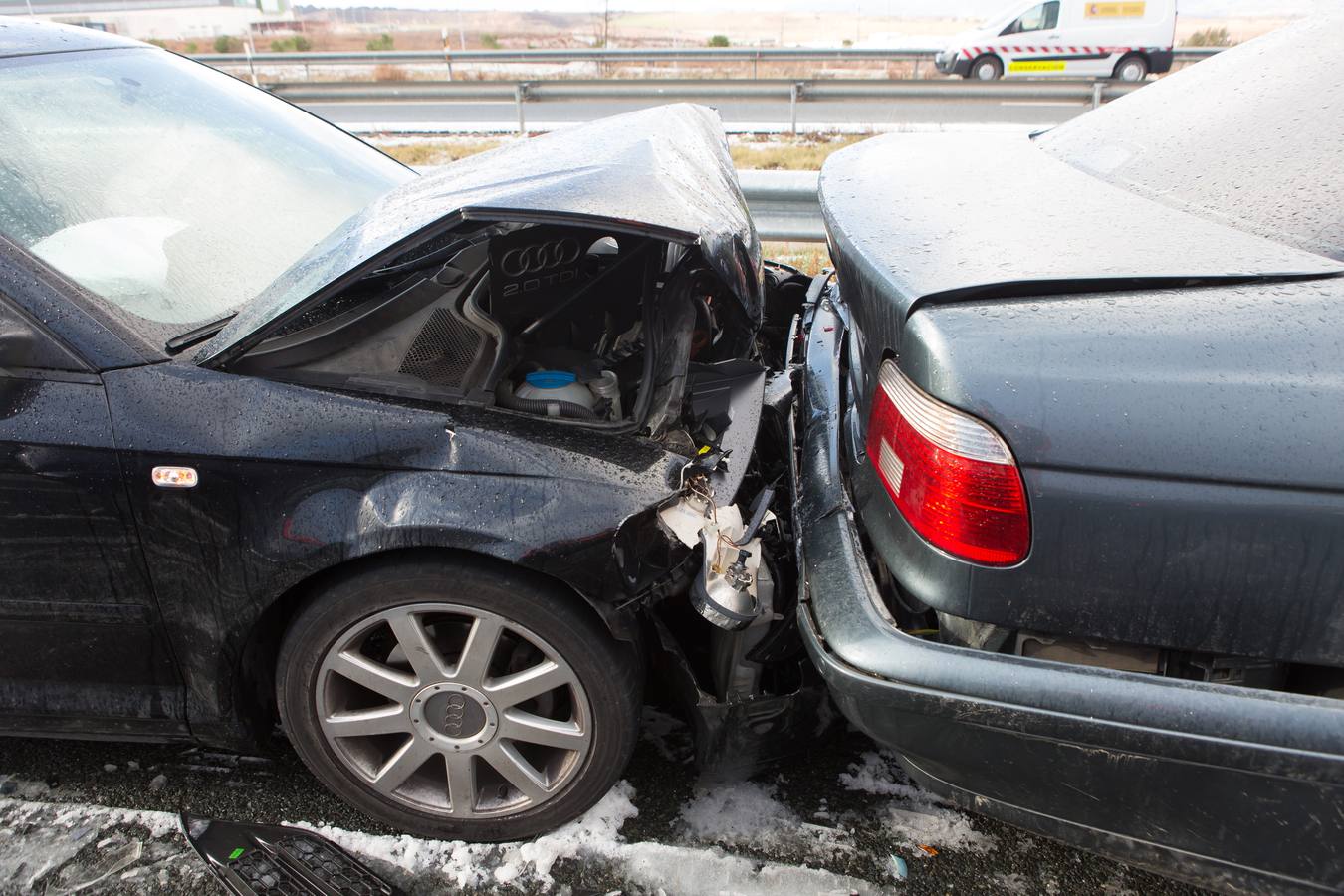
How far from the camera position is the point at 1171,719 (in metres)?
1.29

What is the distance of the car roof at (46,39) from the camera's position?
2209 millimetres

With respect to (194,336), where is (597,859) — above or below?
below

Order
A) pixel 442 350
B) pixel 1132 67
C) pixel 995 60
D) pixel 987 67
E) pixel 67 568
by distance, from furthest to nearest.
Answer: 1. pixel 987 67
2. pixel 995 60
3. pixel 1132 67
4. pixel 442 350
5. pixel 67 568

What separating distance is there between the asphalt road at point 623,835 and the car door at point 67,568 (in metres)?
0.23

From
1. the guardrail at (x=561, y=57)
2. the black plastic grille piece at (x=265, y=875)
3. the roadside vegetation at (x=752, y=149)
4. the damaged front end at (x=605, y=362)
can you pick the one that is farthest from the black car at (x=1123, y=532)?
the guardrail at (x=561, y=57)

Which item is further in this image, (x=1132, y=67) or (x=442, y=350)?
(x=1132, y=67)

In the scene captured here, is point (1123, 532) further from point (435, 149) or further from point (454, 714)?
point (435, 149)

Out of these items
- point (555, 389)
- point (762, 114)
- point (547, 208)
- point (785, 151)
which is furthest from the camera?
point (762, 114)

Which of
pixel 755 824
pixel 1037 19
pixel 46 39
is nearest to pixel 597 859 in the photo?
pixel 755 824

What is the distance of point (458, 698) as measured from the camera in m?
1.84

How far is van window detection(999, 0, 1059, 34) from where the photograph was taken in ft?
55.0

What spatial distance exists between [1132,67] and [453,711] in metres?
19.2

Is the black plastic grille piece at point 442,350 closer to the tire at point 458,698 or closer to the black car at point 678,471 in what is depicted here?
the black car at point 678,471

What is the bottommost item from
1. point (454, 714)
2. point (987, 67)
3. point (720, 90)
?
point (454, 714)
